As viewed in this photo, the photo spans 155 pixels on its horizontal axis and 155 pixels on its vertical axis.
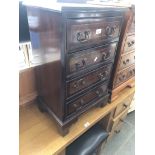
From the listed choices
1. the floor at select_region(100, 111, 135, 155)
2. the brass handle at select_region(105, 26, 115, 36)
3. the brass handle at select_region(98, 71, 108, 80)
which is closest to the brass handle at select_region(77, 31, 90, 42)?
the brass handle at select_region(105, 26, 115, 36)

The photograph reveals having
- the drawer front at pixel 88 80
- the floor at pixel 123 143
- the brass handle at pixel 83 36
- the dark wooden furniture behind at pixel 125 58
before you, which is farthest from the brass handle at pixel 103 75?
the floor at pixel 123 143

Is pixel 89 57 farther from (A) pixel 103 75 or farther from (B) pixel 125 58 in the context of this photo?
(B) pixel 125 58

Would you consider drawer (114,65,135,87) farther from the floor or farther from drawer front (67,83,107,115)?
the floor

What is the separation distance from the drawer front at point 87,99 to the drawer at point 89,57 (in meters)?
0.18

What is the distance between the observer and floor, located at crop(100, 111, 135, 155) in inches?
59.8

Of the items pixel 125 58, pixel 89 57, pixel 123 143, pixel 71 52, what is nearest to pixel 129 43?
pixel 125 58

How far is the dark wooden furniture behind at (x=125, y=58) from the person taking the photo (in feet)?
2.87

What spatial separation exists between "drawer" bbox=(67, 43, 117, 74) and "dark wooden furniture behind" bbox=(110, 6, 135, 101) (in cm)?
9
